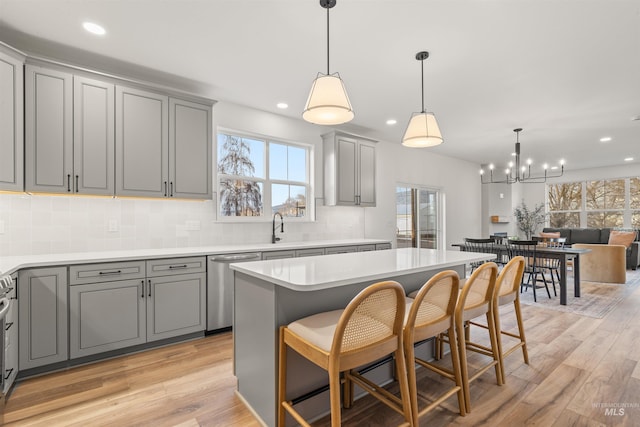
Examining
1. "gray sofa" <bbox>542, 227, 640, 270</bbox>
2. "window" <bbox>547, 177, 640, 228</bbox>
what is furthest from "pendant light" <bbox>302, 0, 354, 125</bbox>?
"window" <bbox>547, 177, 640, 228</bbox>

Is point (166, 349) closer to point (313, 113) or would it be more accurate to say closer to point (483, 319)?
point (313, 113)

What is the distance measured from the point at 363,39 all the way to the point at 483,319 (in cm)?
326

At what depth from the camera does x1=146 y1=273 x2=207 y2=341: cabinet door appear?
2.85 meters

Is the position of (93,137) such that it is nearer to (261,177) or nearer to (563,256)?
(261,177)

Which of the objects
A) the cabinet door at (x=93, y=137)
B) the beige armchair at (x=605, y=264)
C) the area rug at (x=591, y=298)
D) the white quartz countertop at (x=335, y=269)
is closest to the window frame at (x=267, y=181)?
the cabinet door at (x=93, y=137)

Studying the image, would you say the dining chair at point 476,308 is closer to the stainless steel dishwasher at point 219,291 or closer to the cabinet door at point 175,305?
the stainless steel dishwasher at point 219,291

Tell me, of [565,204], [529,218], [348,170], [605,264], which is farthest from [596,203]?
[348,170]

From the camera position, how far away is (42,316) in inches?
92.8

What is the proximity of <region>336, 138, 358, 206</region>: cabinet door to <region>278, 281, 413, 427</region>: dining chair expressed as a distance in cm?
312

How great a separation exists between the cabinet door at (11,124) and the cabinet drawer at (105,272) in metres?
0.78

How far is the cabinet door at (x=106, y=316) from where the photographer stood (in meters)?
2.50

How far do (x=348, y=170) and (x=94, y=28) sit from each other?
3.27 m

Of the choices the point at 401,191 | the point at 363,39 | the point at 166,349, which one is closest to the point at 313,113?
the point at 363,39

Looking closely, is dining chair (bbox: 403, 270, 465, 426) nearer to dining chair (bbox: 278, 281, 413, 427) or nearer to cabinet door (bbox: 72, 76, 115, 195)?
dining chair (bbox: 278, 281, 413, 427)
